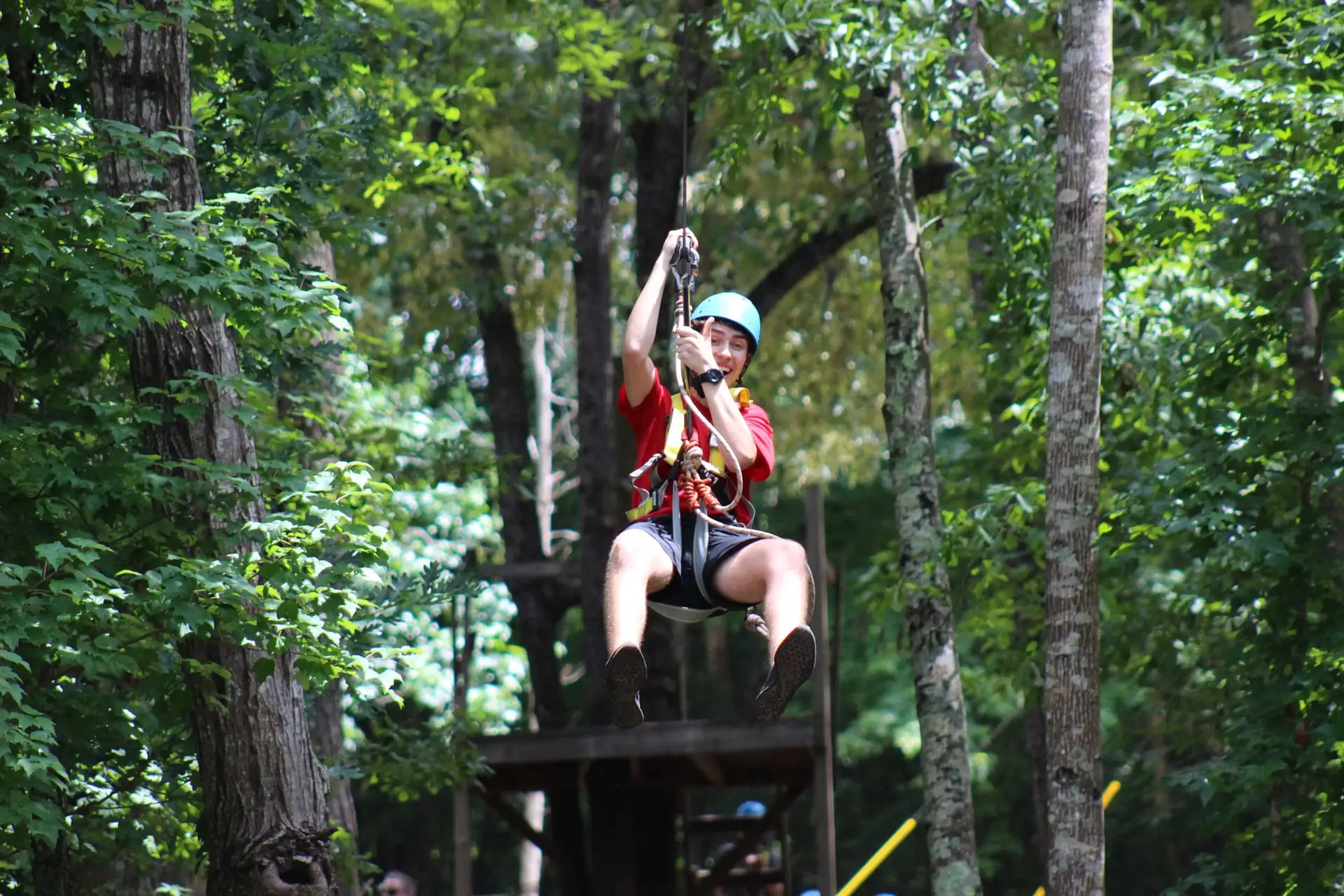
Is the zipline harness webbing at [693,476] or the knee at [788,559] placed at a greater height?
the zipline harness webbing at [693,476]

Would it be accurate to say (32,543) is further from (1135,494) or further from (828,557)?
(828,557)

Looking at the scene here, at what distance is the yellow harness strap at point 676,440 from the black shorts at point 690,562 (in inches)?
1.8

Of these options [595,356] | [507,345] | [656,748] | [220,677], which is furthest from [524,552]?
[220,677]

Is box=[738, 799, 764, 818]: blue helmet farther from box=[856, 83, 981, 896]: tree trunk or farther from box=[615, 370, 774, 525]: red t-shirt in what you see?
box=[615, 370, 774, 525]: red t-shirt

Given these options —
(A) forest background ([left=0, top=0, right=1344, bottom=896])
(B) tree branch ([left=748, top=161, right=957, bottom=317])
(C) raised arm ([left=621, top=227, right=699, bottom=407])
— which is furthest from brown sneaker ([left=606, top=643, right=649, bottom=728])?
(B) tree branch ([left=748, top=161, right=957, bottom=317])

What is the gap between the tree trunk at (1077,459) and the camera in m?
7.95

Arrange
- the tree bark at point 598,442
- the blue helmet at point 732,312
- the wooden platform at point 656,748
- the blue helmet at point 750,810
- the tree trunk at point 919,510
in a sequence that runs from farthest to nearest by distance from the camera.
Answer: the blue helmet at point 750,810
the tree bark at point 598,442
the wooden platform at point 656,748
the tree trunk at point 919,510
the blue helmet at point 732,312

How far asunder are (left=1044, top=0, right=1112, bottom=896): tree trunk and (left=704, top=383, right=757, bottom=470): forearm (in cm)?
294

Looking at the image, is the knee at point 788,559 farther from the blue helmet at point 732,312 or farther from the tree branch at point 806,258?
the tree branch at point 806,258

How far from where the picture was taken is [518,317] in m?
17.3

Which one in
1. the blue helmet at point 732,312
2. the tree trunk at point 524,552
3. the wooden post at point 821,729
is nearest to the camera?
the blue helmet at point 732,312

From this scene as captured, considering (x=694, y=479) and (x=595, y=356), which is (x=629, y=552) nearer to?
(x=694, y=479)

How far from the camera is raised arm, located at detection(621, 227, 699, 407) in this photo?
560 cm

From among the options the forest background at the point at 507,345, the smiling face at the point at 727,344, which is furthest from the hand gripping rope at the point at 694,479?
the forest background at the point at 507,345
